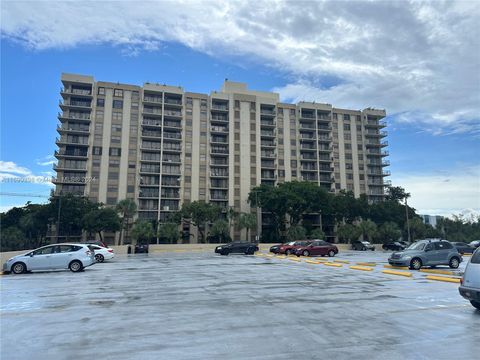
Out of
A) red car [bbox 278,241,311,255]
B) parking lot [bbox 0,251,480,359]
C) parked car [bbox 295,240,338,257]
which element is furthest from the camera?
red car [bbox 278,241,311,255]

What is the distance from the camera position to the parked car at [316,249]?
3023 cm

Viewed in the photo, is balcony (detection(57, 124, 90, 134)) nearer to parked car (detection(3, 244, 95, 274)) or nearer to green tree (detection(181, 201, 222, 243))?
green tree (detection(181, 201, 222, 243))

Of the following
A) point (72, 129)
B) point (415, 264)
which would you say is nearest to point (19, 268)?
point (415, 264)

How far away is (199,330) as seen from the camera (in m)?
6.22

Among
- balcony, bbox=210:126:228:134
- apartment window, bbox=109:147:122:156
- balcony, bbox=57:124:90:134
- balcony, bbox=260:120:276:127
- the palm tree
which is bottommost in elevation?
the palm tree

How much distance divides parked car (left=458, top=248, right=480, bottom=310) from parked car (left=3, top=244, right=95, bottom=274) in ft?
55.1

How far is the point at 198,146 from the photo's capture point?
78.7 meters

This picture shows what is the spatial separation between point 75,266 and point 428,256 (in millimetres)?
18517

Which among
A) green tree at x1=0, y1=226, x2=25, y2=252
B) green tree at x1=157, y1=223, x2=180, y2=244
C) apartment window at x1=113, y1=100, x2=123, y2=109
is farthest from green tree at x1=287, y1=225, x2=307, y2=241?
green tree at x1=0, y1=226, x2=25, y2=252

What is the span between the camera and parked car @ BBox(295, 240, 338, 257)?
30234 millimetres

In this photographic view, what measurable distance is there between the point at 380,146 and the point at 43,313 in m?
95.2

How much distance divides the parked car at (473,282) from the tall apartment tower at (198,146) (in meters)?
67.4

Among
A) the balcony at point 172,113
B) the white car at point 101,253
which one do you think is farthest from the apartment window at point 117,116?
the white car at point 101,253

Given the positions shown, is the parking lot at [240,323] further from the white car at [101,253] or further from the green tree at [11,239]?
the green tree at [11,239]
